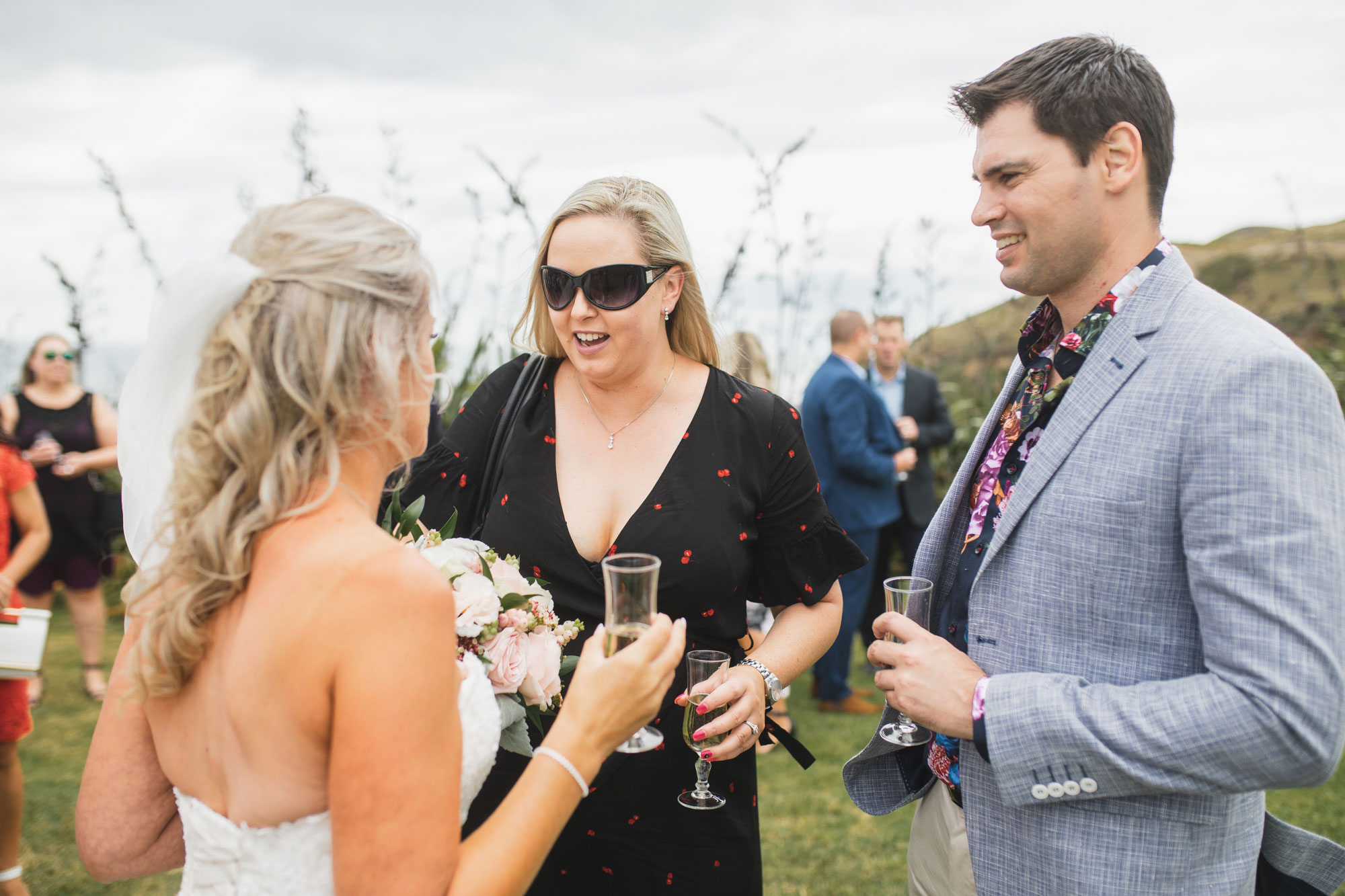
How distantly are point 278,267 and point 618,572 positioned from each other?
760 mm

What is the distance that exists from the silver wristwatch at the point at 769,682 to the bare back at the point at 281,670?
1.19m

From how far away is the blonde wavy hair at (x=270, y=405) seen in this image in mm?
1315

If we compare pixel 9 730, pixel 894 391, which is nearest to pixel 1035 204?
pixel 9 730

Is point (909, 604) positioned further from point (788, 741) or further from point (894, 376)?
point (894, 376)

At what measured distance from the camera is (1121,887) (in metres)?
1.63

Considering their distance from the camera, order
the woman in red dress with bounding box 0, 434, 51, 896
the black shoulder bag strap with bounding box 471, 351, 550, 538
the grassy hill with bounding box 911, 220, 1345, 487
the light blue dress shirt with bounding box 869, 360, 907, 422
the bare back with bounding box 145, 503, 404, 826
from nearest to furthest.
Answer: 1. the bare back with bounding box 145, 503, 404, 826
2. the black shoulder bag strap with bounding box 471, 351, 550, 538
3. the woman in red dress with bounding box 0, 434, 51, 896
4. the light blue dress shirt with bounding box 869, 360, 907, 422
5. the grassy hill with bounding box 911, 220, 1345, 487

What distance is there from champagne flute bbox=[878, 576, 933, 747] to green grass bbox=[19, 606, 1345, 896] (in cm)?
221

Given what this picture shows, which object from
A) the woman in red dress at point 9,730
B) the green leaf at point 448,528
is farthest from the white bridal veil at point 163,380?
the woman in red dress at point 9,730

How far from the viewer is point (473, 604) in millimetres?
1714

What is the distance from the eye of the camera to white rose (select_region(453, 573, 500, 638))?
5.56ft

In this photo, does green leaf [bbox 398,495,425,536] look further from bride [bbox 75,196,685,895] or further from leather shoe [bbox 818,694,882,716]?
leather shoe [bbox 818,694,882,716]

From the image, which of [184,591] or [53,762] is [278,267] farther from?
[53,762]

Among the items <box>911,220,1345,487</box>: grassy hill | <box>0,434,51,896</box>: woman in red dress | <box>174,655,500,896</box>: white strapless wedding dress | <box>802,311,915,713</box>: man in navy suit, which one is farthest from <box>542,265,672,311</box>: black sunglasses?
<box>911,220,1345,487</box>: grassy hill

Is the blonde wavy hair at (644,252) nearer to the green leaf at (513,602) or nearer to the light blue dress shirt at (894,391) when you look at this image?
the green leaf at (513,602)
